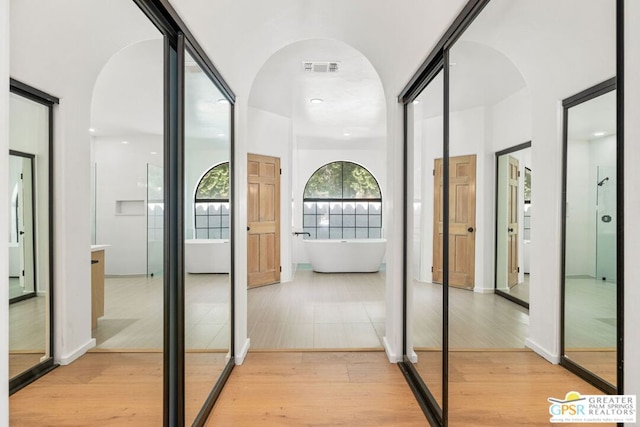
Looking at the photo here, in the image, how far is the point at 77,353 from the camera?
2.88ft

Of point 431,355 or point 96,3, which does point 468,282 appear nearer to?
point 431,355

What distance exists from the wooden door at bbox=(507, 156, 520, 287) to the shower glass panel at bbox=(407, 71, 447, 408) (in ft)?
2.05

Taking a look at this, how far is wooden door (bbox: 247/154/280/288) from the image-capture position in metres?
5.53

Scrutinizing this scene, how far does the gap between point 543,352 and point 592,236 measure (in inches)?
14.0

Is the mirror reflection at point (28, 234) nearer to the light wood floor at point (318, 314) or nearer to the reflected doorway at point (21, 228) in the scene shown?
the reflected doorway at point (21, 228)

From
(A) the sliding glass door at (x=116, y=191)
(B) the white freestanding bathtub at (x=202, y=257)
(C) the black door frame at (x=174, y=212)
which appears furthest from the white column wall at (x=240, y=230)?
(C) the black door frame at (x=174, y=212)

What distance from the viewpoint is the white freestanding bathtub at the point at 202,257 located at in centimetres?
176

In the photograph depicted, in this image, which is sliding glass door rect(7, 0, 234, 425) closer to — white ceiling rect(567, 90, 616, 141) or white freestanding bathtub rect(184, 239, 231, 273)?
white freestanding bathtub rect(184, 239, 231, 273)

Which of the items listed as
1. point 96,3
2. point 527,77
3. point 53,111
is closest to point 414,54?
point 527,77

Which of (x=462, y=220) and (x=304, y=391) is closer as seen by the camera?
(x=462, y=220)

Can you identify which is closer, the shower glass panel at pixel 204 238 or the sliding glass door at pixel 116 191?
the sliding glass door at pixel 116 191

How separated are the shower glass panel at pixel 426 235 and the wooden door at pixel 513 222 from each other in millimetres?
626
